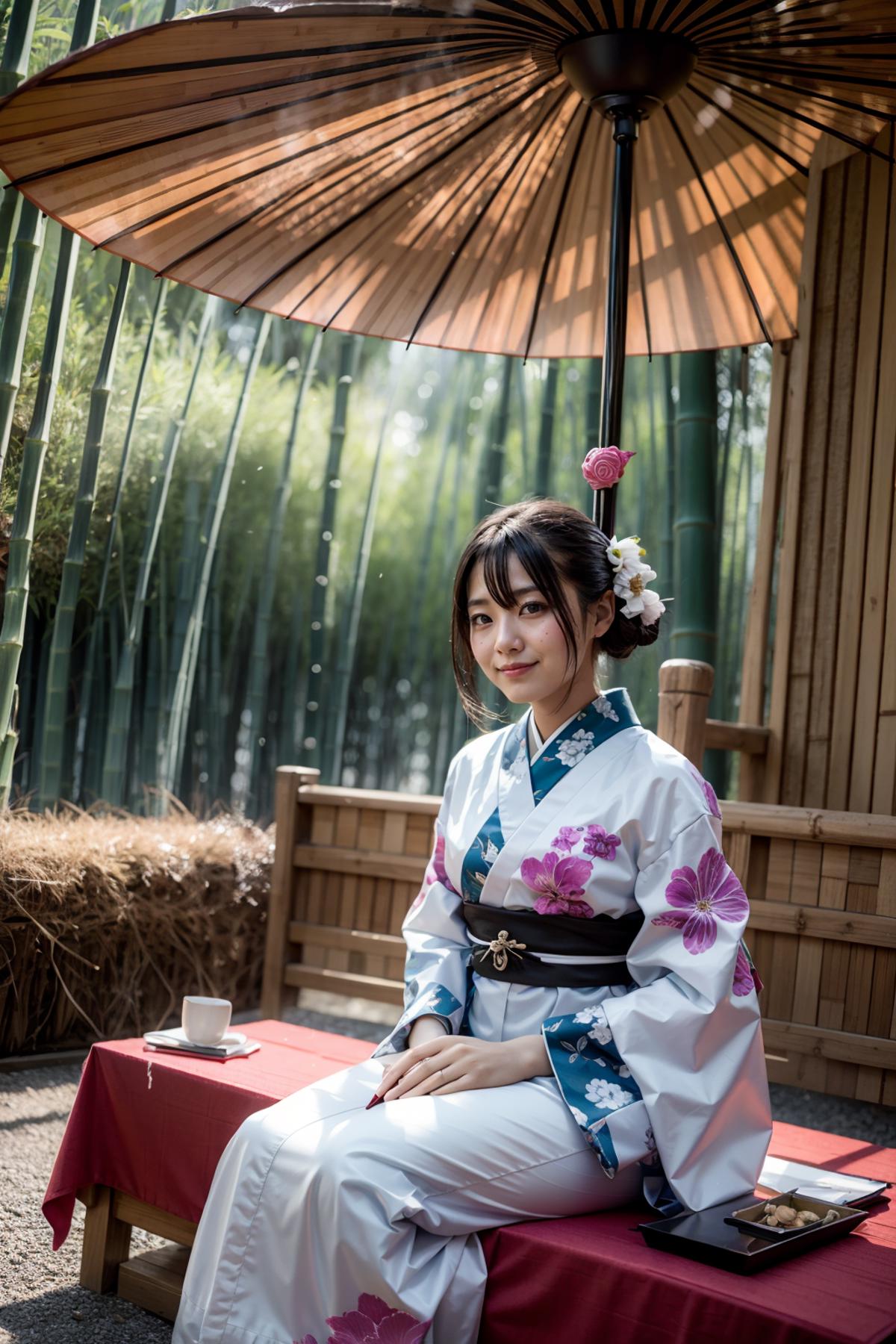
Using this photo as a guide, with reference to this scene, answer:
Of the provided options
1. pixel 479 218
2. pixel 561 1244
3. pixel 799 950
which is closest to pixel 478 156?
pixel 479 218

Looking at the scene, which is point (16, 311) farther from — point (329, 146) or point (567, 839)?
point (567, 839)

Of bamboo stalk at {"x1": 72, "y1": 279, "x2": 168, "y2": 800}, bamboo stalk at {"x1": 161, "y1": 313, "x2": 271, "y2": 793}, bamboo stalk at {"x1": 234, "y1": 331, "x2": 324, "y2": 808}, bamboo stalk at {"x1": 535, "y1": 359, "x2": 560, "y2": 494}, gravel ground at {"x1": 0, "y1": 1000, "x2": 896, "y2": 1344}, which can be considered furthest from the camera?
bamboo stalk at {"x1": 535, "y1": 359, "x2": 560, "y2": 494}

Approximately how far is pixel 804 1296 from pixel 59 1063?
2487 mm

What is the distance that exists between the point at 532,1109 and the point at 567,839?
0.39 meters

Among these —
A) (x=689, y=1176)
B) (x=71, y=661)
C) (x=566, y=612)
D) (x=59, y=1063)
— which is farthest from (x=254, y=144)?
(x=59, y=1063)

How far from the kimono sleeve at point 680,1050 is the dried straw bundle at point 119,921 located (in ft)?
6.42

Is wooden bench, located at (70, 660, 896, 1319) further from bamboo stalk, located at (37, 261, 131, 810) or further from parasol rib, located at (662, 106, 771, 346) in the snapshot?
bamboo stalk, located at (37, 261, 131, 810)

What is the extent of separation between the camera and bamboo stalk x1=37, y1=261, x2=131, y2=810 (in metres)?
3.24

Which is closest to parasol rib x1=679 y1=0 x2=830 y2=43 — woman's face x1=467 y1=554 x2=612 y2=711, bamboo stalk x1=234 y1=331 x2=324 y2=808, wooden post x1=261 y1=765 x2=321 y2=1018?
woman's face x1=467 y1=554 x2=612 y2=711

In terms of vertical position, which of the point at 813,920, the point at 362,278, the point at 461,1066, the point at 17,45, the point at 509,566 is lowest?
the point at 461,1066

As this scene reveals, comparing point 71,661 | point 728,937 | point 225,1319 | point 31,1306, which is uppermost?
Answer: point 71,661

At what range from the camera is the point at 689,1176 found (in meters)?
1.54

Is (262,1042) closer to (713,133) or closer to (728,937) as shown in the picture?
(728,937)

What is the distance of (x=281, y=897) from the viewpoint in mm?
3711
